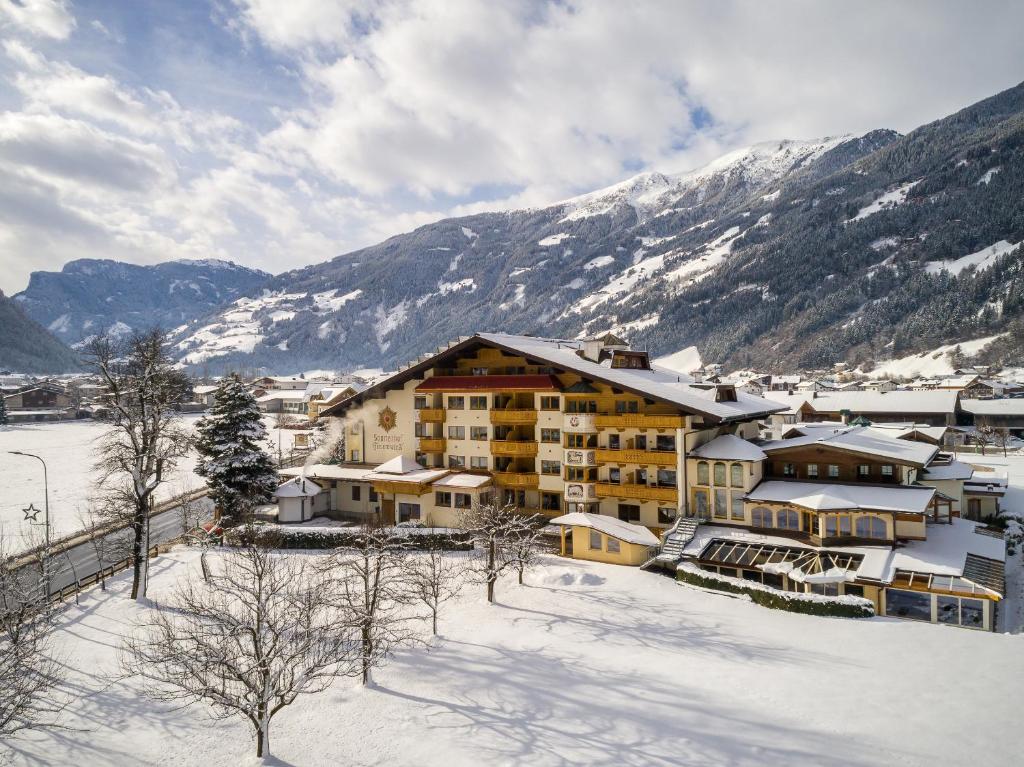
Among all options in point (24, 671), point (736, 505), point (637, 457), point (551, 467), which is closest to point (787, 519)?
point (736, 505)

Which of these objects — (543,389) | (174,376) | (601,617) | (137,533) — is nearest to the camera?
(601,617)

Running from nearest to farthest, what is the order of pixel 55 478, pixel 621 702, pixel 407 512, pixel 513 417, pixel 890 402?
pixel 621 702, pixel 513 417, pixel 407 512, pixel 55 478, pixel 890 402

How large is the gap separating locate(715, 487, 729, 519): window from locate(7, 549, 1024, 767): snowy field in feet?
41.5

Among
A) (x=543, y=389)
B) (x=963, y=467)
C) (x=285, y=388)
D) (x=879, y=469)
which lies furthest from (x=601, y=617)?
(x=285, y=388)

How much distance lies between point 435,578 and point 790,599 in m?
19.8

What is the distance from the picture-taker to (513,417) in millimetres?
50438

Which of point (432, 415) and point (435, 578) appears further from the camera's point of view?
point (432, 415)

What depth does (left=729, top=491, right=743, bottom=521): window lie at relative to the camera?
42844 millimetres

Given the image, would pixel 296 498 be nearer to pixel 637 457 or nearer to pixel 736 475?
pixel 637 457

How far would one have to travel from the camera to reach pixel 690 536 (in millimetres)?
40719

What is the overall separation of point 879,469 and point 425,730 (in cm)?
3722

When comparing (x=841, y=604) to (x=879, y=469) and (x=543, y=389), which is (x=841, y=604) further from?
(x=543, y=389)

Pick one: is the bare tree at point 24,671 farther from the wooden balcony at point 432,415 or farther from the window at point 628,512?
the window at point 628,512

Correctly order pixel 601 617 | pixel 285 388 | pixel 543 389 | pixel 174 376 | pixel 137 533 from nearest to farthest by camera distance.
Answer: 1. pixel 601 617
2. pixel 137 533
3. pixel 174 376
4. pixel 543 389
5. pixel 285 388
